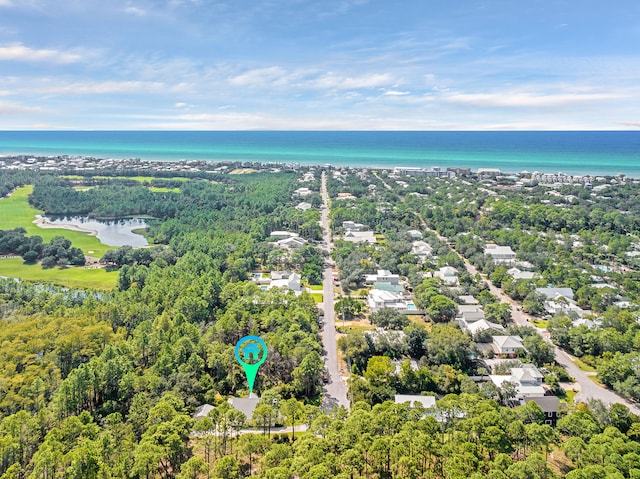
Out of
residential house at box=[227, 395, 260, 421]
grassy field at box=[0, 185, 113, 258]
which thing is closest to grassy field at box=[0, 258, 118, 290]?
grassy field at box=[0, 185, 113, 258]

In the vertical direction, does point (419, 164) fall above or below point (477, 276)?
above

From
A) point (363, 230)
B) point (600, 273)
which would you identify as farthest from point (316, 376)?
point (363, 230)

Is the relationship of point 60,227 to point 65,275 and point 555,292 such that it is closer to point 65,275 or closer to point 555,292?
point 65,275

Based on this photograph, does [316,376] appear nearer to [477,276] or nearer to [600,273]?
[477,276]

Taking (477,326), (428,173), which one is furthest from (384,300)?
(428,173)

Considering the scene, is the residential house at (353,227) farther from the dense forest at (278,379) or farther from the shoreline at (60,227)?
the shoreline at (60,227)

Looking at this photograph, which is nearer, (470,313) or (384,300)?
(470,313)

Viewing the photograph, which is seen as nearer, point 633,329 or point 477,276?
point 633,329
